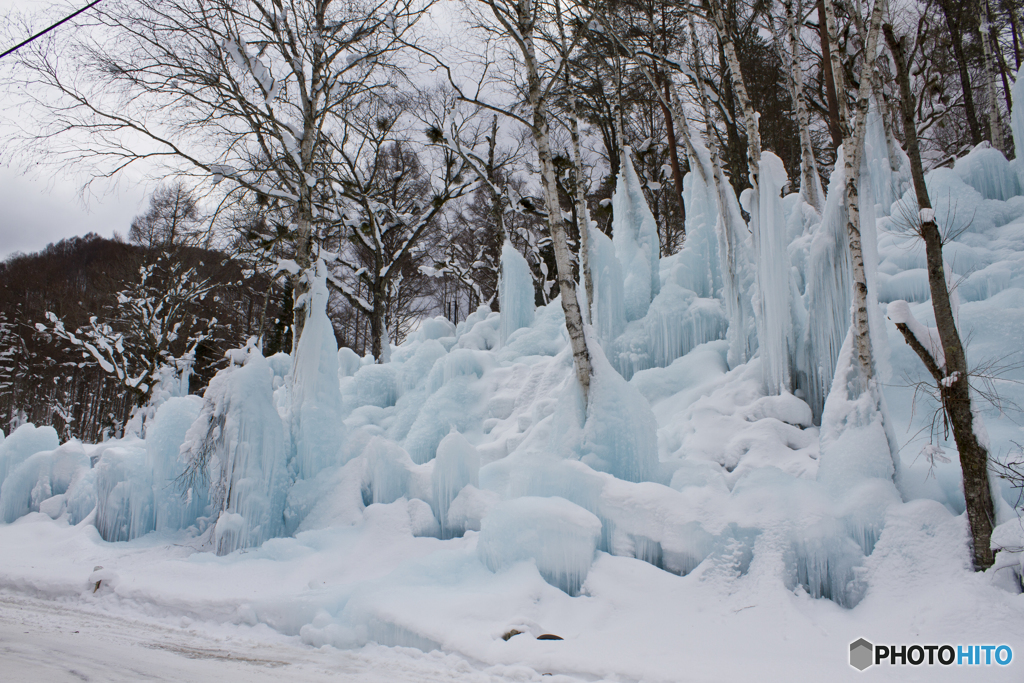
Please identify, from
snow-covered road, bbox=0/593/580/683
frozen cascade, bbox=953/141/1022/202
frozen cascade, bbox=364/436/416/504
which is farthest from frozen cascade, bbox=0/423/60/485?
frozen cascade, bbox=953/141/1022/202

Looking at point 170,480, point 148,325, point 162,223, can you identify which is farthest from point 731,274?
point 162,223

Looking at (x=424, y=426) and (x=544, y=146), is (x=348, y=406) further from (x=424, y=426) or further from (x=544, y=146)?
(x=544, y=146)

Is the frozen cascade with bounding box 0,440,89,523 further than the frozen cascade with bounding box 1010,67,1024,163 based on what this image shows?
Yes

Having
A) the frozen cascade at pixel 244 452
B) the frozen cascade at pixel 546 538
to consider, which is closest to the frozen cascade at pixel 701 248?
the frozen cascade at pixel 546 538

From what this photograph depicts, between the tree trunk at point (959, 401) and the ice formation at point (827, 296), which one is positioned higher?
the ice formation at point (827, 296)

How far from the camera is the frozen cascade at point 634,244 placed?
26.4 ft

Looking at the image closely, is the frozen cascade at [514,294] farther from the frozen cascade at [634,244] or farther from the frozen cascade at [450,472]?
the frozen cascade at [450,472]

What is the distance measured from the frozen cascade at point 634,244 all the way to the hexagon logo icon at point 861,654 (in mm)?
5408

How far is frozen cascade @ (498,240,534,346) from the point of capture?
32.6ft

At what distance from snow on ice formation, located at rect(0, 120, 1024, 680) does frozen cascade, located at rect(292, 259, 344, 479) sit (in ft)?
0.10

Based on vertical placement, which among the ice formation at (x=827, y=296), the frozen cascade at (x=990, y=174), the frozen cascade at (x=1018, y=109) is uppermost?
the frozen cascade at (x=1018, y=109)

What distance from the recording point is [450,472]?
5.30 meters

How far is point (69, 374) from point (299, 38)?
18911 millimetres

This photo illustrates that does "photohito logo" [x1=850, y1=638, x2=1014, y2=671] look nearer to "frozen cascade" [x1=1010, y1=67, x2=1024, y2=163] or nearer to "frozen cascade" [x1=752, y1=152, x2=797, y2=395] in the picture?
A: "frozen cascade" [x1=752, y1=152, x2=797, y2=395]
